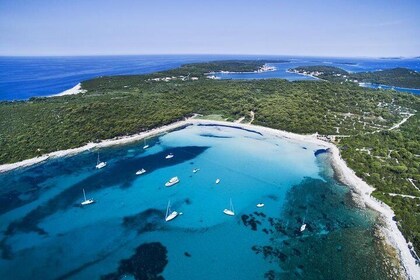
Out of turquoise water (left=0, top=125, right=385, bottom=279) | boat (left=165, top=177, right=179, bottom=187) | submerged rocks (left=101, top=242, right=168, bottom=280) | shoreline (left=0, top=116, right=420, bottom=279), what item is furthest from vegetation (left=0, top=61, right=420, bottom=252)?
submerged rocks (left=101, top=242, right=168, bottom=280)

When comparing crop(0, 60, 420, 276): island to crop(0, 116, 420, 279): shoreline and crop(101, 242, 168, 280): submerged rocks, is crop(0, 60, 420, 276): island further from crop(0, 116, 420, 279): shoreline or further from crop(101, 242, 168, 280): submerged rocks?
crop(101, 242, 168, 280): submerged rocks

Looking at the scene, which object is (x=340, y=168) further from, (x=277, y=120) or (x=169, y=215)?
(x=169, y=215)

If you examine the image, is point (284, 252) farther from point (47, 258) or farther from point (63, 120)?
point (63, 120)

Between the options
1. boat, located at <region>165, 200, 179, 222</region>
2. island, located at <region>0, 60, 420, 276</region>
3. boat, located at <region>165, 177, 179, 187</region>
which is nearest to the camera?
boat, located at <region>165, 200, 179, 222</region>

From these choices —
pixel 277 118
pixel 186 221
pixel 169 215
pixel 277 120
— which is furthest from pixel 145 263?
pixel 277 118

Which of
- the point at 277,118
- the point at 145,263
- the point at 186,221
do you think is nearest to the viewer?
the point at 145,263

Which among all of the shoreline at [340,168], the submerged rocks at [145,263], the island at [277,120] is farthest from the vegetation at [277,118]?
the submerged rocks at [145,263]
